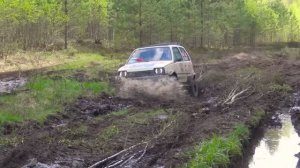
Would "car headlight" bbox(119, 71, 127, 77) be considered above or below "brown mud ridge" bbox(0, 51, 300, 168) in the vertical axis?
above

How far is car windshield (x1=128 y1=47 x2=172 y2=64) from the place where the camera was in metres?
15.4

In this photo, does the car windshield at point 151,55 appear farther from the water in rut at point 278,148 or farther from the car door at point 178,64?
the water in rut at point 278,148

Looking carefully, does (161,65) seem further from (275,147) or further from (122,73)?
(275,147)

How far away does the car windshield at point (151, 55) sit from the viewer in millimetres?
15370

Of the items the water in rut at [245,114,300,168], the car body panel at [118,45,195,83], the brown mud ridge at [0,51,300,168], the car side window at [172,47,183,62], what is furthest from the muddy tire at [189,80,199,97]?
the water in rut at [245,114,300,168]

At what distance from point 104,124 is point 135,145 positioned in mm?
2389

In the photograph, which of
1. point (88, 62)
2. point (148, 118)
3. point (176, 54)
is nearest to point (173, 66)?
point (176, 54)

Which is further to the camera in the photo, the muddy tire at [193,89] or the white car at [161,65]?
the muddy tire at [193,89]

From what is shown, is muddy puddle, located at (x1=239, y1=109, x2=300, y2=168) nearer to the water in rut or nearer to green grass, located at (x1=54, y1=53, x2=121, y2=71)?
the water in rut

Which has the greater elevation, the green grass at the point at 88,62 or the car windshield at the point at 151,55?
the car windshield at the point at 151,55

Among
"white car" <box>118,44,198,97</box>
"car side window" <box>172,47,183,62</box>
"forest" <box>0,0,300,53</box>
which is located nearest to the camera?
"white car" <box>118,44,198,97</box>

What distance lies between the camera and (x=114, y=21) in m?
44.4

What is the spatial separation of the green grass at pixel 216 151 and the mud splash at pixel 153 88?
4.97m

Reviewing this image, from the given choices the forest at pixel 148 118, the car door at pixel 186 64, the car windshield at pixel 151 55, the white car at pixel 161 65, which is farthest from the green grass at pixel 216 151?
the car door at pixel 186 64
